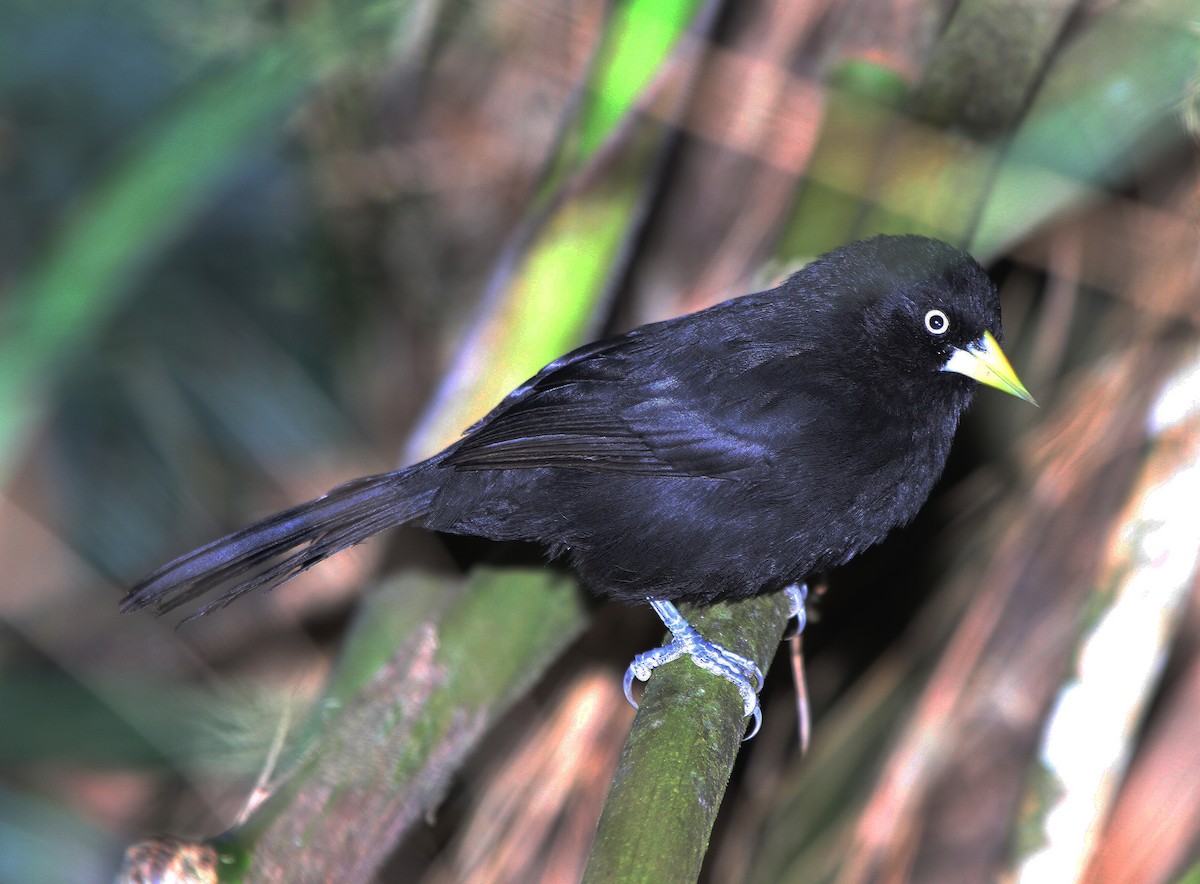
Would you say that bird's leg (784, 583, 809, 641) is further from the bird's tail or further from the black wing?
the bird's tail

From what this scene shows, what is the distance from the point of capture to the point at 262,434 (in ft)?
17.0

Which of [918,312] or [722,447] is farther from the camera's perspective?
[918,312]

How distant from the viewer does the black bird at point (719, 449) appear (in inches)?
117

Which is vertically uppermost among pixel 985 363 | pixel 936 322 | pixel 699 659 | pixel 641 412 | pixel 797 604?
pixel 641 412

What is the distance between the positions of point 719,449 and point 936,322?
677mm

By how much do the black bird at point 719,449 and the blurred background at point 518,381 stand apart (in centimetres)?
18

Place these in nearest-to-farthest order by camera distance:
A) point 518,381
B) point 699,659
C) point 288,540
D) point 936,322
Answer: point 699,659 → point 288,540 → point 936,322 → point 518,381

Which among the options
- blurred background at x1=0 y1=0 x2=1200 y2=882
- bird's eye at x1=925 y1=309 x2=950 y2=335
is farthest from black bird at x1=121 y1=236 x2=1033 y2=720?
blurred background at x1=0 y1=0 x2=1200 y2=882

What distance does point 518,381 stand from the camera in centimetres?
334

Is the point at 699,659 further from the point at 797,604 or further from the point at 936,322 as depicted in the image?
the point at 936,322

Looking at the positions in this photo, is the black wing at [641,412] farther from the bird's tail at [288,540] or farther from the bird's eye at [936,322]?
the bird's eye at [936,322]

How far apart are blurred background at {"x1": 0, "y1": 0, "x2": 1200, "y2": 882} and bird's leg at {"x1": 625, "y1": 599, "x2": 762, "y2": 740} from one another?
28cm

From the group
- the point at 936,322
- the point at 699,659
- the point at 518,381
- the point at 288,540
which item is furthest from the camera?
the point at 518,381

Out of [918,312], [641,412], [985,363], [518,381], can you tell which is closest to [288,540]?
[518,381]
